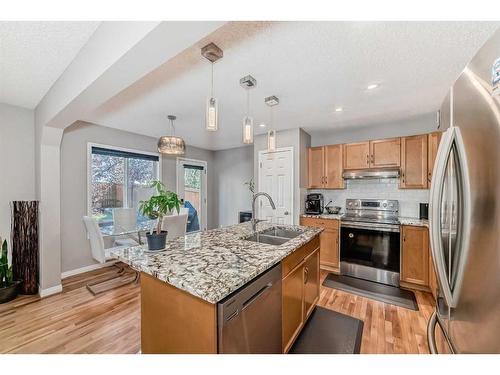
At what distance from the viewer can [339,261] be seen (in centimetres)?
325

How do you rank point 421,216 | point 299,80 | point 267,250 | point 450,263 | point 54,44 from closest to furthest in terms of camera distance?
1. point 450,263
2. point 267,250
3. point 54,44
4. point 299,80
5. point 421,216

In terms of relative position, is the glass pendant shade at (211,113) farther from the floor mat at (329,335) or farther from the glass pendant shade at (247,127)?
the floor mat at (329,335)

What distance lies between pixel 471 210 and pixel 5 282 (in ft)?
14.1

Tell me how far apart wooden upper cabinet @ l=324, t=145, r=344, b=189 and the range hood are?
4.7 inches

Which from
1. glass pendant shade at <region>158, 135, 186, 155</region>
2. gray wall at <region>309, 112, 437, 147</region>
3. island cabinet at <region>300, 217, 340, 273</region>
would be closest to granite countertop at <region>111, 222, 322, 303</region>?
glass pendant shade at <region>158, 135, 186, 155</region>

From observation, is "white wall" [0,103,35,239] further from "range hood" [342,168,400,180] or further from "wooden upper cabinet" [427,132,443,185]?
"wooden upper cabinet" [427,132,443,185]

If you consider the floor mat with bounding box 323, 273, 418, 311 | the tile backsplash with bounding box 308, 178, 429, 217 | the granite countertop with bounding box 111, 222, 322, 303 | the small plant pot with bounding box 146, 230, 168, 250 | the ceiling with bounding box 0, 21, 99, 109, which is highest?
the ceiling with bounding box 0, 21, 99, 109

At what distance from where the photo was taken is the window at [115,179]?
11.6 feet

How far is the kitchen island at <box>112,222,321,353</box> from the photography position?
98cm

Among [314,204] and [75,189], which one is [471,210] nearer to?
[314,204]

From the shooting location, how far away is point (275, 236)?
7.14ft

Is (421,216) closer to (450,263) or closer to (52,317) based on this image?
(450,263)
